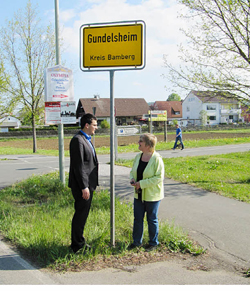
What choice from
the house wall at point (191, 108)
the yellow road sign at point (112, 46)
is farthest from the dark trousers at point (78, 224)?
the house wall at point (191, 108)

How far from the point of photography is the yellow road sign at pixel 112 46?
14.6 feet

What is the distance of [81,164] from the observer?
4211mm

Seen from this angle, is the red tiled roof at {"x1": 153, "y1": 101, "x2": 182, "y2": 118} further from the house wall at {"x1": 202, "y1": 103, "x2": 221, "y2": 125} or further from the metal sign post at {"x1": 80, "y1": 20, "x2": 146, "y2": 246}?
the metal sign post at {"x1": 80, "y1": 20, "x2": 146, "y2": 246}

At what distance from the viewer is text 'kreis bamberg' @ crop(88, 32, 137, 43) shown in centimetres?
446

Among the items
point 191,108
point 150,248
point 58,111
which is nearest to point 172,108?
point 191,108

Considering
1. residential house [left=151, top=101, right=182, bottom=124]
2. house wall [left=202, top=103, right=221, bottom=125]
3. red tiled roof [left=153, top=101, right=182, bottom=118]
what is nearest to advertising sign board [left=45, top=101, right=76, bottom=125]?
house wall [left=202, top=103, right=221, bottom=125]

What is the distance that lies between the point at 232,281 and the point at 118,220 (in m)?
2.34

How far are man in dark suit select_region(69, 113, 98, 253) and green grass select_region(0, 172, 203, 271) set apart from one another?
26 centimetres

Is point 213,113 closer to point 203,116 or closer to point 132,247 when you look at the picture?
point 203,116

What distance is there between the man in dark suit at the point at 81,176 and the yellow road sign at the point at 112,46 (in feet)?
2.71

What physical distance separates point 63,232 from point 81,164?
1289 millimetres

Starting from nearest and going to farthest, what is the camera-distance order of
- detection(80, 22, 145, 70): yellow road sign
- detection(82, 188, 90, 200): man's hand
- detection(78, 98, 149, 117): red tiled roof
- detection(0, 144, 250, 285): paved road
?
detection(0, 144, 250, 285): paved road < detection(82, 188, 90, 200): man's hand < detection(80, 22, 145, 70): yellow road sign < detection(78, 98, 149, 117): red tiled roof

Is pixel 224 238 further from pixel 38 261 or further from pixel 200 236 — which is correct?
pixel 38 261

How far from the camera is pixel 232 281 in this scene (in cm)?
367
